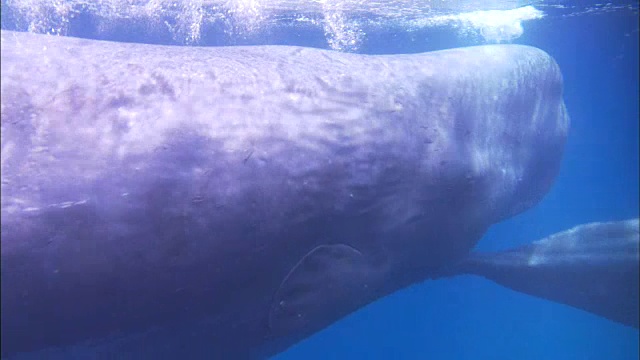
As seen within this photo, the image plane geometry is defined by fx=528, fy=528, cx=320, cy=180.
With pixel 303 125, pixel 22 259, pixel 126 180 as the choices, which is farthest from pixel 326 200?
pixel 22 259

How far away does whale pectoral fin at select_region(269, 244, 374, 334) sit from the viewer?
5.39m

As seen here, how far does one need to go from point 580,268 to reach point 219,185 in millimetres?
6900

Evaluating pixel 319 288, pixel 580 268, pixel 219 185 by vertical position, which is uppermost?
pixel 219 185

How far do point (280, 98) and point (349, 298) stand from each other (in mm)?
2426

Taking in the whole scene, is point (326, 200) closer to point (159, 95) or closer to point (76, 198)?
point (159, 95)

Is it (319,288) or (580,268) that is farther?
(580,268)

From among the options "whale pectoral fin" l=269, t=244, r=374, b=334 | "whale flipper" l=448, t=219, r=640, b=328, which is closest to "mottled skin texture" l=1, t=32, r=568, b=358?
"whale pectoral fin" l=269, t=244, r=374, b=334

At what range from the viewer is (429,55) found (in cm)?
709

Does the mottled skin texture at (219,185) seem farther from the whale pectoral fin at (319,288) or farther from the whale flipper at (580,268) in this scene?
the whale flipper at (580,268)

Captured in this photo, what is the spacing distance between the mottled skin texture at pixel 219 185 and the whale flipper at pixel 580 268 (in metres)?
2.58

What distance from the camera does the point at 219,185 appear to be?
177 inches

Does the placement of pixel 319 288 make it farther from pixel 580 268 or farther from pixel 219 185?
pixel 580 268

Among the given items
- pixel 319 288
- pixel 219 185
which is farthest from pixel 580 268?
pixel 219 185

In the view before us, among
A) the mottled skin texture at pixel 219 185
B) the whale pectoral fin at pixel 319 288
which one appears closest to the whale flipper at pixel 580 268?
the mottled skin texture at pixel 219 185
